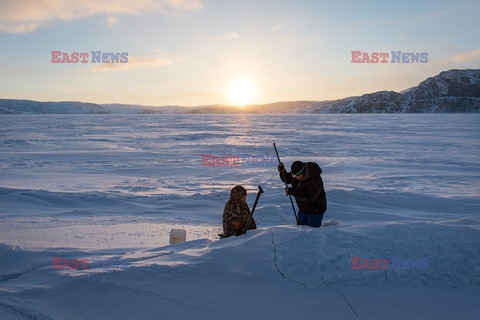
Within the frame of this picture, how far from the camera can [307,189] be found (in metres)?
5.30

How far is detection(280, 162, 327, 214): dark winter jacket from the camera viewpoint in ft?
17.0

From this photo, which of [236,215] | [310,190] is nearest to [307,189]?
[310,190]

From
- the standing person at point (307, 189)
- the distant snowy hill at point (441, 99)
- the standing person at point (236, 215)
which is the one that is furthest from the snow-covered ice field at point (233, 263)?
the distant snowy hill at point (441, 99)

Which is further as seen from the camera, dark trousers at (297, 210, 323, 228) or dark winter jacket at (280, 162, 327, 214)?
dark trousers at (297, 210, 323, 228)

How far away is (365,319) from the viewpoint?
303 centimetres

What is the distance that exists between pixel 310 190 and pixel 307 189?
0.05m

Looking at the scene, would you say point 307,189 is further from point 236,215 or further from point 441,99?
point 441,99

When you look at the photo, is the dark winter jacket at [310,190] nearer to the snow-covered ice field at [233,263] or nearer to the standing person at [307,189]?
the standing person at [307,189]

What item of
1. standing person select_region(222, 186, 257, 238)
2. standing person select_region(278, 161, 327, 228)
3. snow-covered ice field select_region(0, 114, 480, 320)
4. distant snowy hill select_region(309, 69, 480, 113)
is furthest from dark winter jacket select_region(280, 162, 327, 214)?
distant snowy hill select_region(309, 69, 480, 113)

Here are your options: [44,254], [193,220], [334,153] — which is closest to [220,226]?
[193,220]

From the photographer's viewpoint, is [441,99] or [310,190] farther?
[441,99]

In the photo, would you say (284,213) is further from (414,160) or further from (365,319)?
(414,160)

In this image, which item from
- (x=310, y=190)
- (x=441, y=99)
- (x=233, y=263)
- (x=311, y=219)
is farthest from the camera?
(x=441, y=99)

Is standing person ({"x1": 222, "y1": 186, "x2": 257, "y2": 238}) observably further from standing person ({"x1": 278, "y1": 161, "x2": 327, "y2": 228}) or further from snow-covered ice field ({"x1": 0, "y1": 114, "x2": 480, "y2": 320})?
standing person ({"x1": 278, "y1": 161, "x2": 327, "y2": 228})
